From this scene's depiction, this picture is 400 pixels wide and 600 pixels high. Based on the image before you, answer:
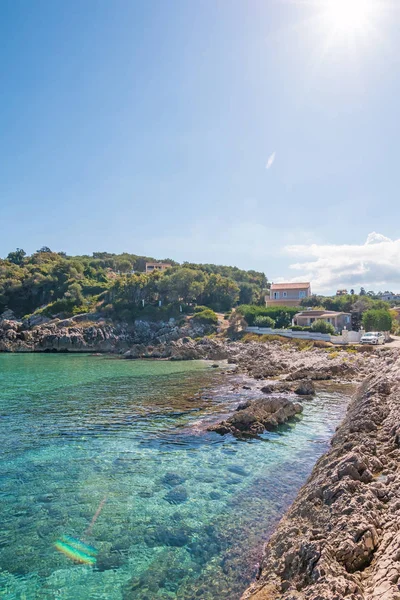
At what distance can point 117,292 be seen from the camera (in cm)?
9706

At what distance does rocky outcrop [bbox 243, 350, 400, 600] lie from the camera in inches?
209

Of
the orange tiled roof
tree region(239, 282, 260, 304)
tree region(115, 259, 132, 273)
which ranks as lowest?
tree region(239, 282, 260, 304)

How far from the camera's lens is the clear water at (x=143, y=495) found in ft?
26.0

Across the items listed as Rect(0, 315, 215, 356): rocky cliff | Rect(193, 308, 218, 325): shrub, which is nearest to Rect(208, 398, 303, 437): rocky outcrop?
Rect(0, 315, 215, 356): rocky cliff

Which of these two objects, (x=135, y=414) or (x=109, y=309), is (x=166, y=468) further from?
Result: (x=109, y=309)

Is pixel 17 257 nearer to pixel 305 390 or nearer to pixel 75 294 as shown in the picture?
pixel 75 294

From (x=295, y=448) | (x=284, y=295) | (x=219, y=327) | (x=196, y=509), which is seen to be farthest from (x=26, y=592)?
(x=284, y=295)

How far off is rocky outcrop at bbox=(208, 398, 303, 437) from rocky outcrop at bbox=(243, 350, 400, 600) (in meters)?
8.28

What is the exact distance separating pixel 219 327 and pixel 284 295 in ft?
79.7

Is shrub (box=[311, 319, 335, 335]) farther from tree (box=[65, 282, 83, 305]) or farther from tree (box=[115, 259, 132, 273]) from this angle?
tree (box=[115, 259, 132, 273])

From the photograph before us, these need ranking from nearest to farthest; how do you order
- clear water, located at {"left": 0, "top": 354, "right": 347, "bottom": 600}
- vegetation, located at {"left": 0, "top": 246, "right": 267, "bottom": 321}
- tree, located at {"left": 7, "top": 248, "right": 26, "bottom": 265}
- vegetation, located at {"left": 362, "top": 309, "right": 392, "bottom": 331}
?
clear water, located at {"left": 0, "top": 354, "right": 347, "bottom": 600} → vegetation, located at {"left": 362, "top": 309, "right": 392, "bottom": 331} → vegetation, located at {"left": 0, "top": 246, "right": 267, "bottom": 321} → tree, located at {"left": 7, "top": 248, "right": 26, "bottom": 265}

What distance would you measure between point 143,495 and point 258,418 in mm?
9252

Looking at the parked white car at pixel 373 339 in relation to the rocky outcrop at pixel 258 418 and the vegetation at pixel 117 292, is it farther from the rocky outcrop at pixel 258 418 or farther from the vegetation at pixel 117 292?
the vegetation at pixel 117 292

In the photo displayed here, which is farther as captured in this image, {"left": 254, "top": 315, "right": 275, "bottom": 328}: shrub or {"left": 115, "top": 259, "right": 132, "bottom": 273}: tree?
{"left": 115, "top": 259, "right": 132, "bottom": 273}: tree
